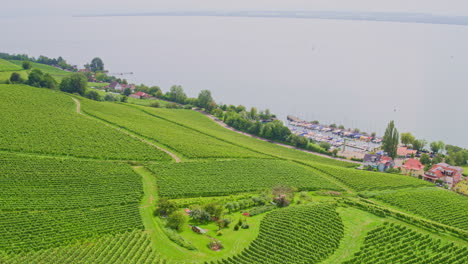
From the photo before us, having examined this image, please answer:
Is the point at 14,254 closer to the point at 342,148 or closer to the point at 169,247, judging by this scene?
the point at 169,247

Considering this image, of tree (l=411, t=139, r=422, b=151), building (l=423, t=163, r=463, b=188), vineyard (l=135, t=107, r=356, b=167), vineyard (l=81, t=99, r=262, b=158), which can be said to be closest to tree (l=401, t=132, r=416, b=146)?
tree (l=411, t=139, r=422, b=151)

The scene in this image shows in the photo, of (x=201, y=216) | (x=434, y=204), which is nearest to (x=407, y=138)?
(x=434, y=204)

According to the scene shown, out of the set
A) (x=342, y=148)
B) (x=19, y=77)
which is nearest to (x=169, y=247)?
(x=342, y=148)

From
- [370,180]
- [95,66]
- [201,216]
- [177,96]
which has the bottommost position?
[201,216]

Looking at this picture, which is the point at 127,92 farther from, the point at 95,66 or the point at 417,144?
the point at 417,144

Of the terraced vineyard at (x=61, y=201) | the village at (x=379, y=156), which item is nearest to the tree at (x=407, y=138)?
the village at (x=379, y=156)

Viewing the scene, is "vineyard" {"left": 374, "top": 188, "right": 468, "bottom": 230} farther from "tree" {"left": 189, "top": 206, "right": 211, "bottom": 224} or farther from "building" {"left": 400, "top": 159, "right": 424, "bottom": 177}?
"tree" {"left": 189, "top": 206, "right": 211, "bottom": 224}

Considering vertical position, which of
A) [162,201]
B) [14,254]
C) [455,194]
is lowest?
[14,254]

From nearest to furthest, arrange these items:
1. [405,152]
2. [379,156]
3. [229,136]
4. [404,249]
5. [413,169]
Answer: [404,249] < [413,169] < [379,156] < [405,152] < [229,136]
